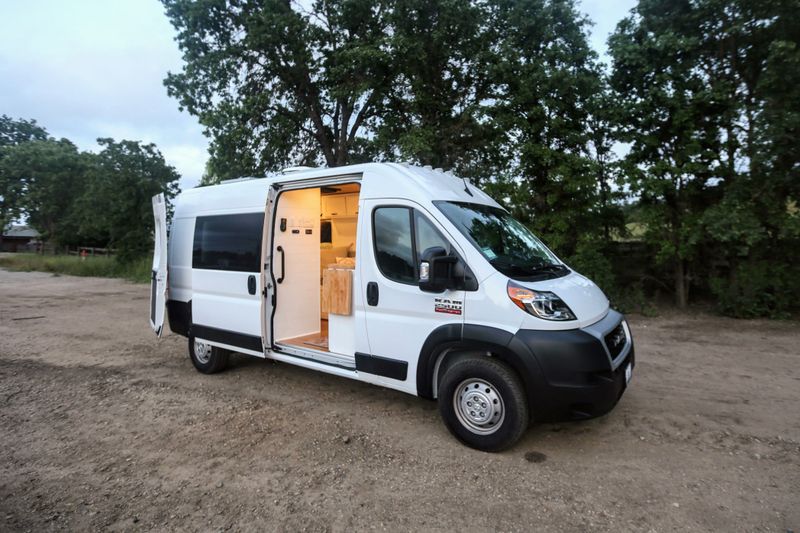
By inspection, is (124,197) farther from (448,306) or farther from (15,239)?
(15,239)

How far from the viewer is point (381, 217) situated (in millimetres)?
4141

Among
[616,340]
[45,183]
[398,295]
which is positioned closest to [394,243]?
[398,295]

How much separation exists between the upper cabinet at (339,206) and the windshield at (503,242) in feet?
8.43

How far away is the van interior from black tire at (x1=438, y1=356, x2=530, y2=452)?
1.25 m

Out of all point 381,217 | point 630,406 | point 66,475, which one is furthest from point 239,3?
point 630,406

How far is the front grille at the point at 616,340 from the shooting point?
3.48 metres

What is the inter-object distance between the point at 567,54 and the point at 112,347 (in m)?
10.7

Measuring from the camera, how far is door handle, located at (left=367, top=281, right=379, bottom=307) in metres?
4.05

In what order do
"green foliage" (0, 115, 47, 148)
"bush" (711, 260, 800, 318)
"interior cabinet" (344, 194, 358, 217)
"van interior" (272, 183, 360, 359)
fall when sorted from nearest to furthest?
"van interior" (272, 183, 360, 359)
"interior cabinet" (344, 194, 358, 217)
"bush" (711, 260, 800, 318)
"green foliage" (0, 115, 47, 148)

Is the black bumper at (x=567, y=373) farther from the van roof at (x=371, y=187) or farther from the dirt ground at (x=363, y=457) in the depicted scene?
the van roof at (x=371, y=187)

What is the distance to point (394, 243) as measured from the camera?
403 cm

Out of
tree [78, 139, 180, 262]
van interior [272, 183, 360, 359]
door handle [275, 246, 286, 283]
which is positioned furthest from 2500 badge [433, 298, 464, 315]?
tree [78, 139, 180, 262]

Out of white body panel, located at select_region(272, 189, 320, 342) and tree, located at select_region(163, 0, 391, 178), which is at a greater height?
tree, located at select_region(163, 0, 391, 178)

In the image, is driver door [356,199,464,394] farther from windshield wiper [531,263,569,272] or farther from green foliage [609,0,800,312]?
green foliage [609,0,800,312]
